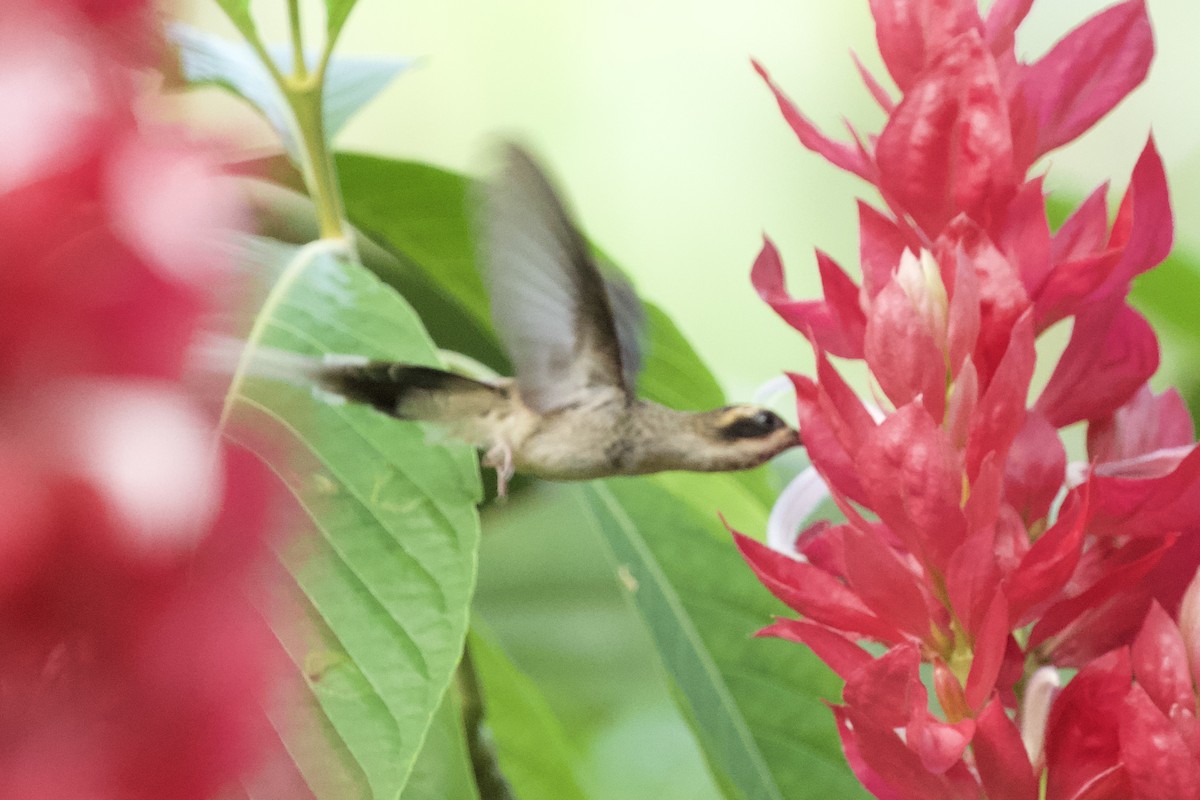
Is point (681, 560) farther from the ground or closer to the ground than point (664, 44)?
closer to the ground

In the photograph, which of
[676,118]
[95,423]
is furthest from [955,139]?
[676,118]

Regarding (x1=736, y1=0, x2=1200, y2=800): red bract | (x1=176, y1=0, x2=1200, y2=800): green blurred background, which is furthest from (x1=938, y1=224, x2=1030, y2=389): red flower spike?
(x1=176, y1=0, x2=1200, y2=800): green blurred background

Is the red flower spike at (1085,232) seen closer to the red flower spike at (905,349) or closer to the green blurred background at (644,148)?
the red flower spike at (905,349)

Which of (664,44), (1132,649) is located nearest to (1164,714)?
(1132,649)

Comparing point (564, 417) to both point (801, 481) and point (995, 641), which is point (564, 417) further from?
point (995, 641)

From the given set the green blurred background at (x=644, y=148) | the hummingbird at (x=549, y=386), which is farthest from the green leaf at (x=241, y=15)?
the green blurred background at (x=644, y=148)

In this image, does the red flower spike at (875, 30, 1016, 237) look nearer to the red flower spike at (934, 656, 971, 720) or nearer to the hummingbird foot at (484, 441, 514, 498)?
the red flower spike at (934, 656, 971, 720)
